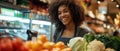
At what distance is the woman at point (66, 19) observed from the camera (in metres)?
2.42

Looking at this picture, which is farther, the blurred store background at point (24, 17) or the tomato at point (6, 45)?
Result: the blurred store background at point (24, 17)

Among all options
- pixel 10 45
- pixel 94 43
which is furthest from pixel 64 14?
pixel 10 45

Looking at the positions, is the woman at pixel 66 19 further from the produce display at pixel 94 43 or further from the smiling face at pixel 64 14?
the produce display at pixel 94 43

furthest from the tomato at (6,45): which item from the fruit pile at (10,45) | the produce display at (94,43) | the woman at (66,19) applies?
the woman at (66,19)

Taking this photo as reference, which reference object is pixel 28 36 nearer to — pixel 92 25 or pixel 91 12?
pixel 92 25

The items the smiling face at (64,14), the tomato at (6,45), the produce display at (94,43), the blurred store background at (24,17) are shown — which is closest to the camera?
the tomato at (6,45)

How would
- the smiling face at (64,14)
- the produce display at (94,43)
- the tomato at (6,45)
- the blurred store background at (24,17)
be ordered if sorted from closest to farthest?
the tomato at (6,45), the produce display at (94,43), the smiling face at (64,14), the blurred store background at (24,17)

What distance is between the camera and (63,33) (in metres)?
2.49

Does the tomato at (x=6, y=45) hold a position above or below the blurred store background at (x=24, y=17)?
above

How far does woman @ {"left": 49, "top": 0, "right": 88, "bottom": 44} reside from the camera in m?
2.42

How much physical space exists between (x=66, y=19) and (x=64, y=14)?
54mm

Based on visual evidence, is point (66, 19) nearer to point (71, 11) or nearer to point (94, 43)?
point (71, 11)

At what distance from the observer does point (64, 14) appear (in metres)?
2.40

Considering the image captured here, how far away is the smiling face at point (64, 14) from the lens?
7.88 ft
